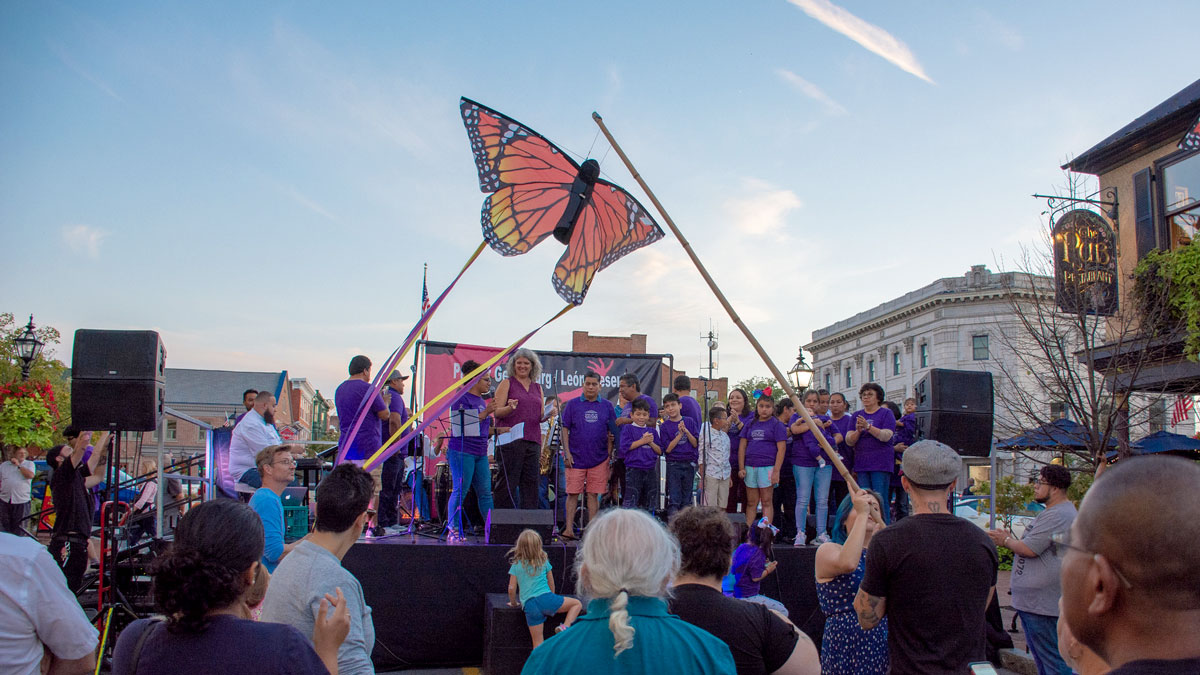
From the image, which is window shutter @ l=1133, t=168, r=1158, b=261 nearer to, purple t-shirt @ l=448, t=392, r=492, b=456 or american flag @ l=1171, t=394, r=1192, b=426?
american flag @ l=1171, t=394, r=1192, b=426

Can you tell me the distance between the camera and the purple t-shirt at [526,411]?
8.72 m

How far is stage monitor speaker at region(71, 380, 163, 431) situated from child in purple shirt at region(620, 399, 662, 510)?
16.3 ft

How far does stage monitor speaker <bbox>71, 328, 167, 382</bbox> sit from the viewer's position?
22.1ft

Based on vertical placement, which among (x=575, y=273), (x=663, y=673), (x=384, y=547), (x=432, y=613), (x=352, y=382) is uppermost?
(x=575, y=273)

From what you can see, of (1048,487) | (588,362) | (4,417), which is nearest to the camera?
(1048,487)

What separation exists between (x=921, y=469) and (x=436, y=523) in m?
7.66

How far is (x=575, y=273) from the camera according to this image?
7141 millimetres

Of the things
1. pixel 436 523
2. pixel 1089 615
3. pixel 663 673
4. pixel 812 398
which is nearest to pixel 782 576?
pixel 812 398

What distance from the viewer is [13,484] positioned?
9.85 meters

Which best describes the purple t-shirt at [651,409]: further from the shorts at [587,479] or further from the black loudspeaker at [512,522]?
the black loudspeaker at [512,522]

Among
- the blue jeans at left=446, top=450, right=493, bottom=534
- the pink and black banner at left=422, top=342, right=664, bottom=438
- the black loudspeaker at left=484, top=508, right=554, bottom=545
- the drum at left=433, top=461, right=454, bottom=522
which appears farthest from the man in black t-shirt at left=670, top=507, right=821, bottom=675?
the pink and black banner at left=422, top=342, right=664, bottom=438

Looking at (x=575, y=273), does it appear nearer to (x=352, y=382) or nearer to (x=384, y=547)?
(x=352, y=382)

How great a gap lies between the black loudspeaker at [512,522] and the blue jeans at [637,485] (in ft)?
4.71

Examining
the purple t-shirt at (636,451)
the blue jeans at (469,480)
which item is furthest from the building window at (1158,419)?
the blue jeans at (469,480)
